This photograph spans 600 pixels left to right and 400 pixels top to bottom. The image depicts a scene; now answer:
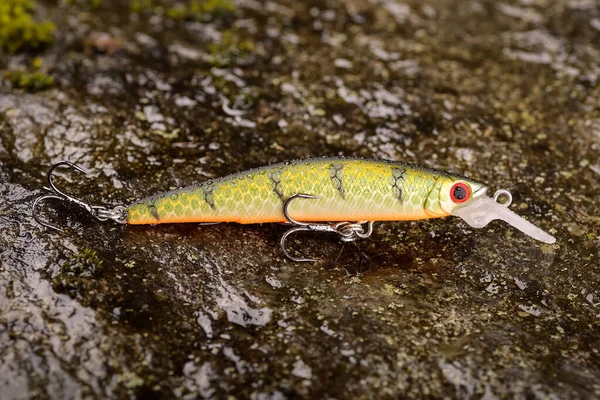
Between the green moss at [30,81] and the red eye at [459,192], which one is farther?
the green moss at [30,81]

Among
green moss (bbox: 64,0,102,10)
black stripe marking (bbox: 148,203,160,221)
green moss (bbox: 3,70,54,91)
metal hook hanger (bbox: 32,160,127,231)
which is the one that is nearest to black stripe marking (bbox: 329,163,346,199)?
black stripe marking (bbox: 148,203,160,221)

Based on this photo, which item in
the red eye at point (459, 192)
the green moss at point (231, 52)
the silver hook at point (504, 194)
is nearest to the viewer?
the red eye at point (459, 192)

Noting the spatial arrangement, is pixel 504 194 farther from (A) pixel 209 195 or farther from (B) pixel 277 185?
(A) pixel 209 195

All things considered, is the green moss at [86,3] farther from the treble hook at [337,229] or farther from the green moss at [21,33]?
the treble hook at [337,229]

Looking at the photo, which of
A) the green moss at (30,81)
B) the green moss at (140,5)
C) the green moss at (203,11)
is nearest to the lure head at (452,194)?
the green moss at (30,81)

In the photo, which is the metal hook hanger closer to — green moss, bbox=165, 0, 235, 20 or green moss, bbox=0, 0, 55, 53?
green moss, bbox=0, 0, 55, 53

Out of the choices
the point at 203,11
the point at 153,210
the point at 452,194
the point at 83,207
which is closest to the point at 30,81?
the point at 83,207
